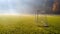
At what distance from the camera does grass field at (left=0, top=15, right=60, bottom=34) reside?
77.2 inches

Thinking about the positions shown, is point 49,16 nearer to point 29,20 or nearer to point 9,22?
point 29,20

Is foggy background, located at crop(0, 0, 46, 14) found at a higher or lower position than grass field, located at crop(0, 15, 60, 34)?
higher

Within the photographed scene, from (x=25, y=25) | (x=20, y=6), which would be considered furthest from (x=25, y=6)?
(x=25, y=25)

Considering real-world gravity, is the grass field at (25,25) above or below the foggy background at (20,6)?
below

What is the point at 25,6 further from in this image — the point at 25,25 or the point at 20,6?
the point at 25,25

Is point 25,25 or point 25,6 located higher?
point 25,6

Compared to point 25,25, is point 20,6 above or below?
above

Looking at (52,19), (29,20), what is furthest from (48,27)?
(29,20)

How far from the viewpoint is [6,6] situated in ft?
6.48

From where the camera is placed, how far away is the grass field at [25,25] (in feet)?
6.43

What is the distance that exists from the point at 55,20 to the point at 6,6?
66 cm

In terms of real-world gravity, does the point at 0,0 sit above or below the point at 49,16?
above

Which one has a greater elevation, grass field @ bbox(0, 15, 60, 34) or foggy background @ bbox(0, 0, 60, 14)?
foggy background @ bbox(0, 0, 60, 14)

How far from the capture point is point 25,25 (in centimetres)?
199
